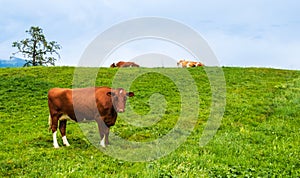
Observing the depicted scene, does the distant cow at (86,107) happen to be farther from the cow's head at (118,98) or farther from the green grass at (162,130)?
the green grass at (162,130)

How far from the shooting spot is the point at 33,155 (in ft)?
40.3

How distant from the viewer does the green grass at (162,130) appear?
1054 cm

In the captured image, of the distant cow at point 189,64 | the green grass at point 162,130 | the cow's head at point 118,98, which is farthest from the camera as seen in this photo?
the distant cow at point 189,64

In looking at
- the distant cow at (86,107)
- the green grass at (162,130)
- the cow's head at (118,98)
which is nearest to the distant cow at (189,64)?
the green grass at (162,130)

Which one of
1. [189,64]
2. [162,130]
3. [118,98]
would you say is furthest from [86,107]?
[189,64]

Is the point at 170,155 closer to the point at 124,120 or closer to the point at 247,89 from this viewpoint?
the point at 124,120

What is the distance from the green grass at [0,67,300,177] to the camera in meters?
10.5

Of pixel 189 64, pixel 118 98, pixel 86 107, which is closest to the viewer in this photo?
pixel 118 98

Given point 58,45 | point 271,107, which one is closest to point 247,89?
point 271,107

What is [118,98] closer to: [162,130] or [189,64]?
[162,130]

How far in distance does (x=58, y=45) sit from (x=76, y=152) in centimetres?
5440

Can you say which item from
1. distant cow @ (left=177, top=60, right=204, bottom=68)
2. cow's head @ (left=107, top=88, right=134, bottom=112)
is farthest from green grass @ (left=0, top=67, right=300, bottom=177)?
distant cow @ (left=177, top=60, right=204, bottom=68)

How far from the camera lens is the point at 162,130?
16.6m

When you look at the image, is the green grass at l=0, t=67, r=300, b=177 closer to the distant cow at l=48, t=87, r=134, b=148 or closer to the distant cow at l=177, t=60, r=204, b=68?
the distant cow at l=48, t=87, r=134, b=148
